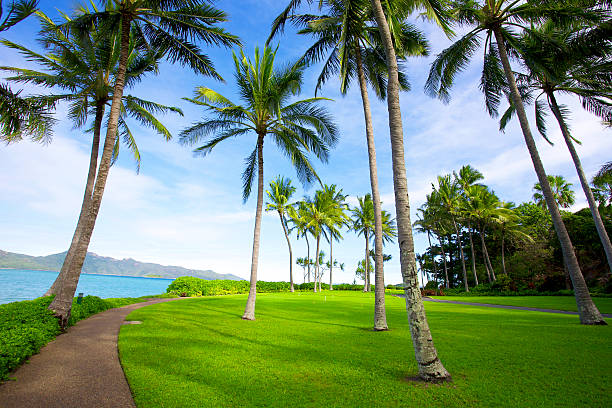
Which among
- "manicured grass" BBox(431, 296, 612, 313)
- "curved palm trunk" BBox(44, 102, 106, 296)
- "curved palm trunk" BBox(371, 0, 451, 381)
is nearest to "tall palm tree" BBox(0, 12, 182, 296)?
"curved palm trunk" BBox(44, 102, 106, 296)

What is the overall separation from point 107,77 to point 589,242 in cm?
3975

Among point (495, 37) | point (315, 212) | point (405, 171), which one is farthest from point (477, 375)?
point (315, 212)

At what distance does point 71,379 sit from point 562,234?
572 inches

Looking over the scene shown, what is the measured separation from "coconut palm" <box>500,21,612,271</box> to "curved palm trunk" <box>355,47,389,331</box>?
7.02 m

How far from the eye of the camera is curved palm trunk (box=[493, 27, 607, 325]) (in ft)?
31.2

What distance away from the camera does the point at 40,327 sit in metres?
6.86

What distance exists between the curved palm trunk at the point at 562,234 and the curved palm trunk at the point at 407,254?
7.75 meters

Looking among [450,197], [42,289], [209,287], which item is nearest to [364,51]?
[209,287]

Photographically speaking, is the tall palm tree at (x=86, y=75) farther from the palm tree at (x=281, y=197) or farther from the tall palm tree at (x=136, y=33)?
the palm tree at (x=281, y=197)

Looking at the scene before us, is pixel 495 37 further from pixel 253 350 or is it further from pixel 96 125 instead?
pixel 96 125

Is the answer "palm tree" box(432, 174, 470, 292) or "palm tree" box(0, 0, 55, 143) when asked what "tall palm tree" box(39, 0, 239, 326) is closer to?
"palm tree" box(0, 0, 55, 143)

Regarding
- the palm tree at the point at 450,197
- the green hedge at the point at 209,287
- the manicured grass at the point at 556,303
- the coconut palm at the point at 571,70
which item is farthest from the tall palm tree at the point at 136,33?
the palm tree at the point at 450,197

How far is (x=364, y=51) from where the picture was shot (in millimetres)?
12336

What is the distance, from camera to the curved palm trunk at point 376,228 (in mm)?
9328
